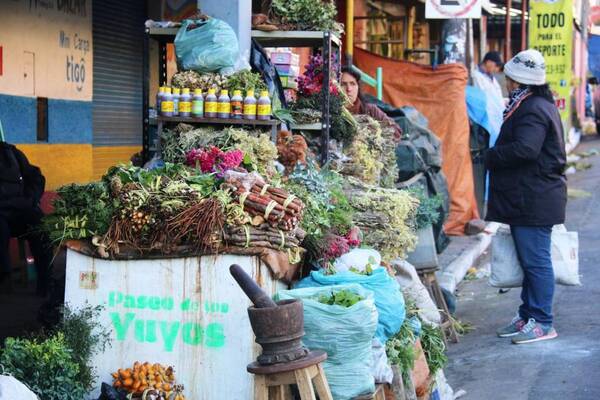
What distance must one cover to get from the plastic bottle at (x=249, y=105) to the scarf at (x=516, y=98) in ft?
8.20

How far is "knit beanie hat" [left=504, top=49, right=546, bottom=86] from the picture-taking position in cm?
768

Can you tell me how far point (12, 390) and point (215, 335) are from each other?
111 cm

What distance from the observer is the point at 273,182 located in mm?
5449

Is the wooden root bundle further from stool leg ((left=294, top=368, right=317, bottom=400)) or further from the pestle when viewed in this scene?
stool leg ((left=294, top=368, right=317, bottom=400))

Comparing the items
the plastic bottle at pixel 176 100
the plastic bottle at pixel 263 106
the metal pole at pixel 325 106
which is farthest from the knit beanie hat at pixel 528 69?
the plastic bottle at pixel 176 100

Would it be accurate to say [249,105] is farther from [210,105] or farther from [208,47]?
[208,47]

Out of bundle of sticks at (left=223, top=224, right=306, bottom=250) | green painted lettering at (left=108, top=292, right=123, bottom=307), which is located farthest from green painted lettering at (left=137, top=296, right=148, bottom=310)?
bundle of sticks at (left=223, top=224, right=306, bottom=250)

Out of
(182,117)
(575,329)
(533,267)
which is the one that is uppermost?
(182,117)

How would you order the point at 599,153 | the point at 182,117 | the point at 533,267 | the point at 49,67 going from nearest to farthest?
the point at 182,117, the point at 533,267, the point at 49,67, the point at 599,153

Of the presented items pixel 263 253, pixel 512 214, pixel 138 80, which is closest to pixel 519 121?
pixel 512 214

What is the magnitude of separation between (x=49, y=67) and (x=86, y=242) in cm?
498

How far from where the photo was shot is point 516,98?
7.76 metres

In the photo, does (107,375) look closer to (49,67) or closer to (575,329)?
(575,329)

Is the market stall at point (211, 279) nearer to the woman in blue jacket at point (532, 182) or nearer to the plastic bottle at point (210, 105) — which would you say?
the plastic bottle at point (210, 105)
